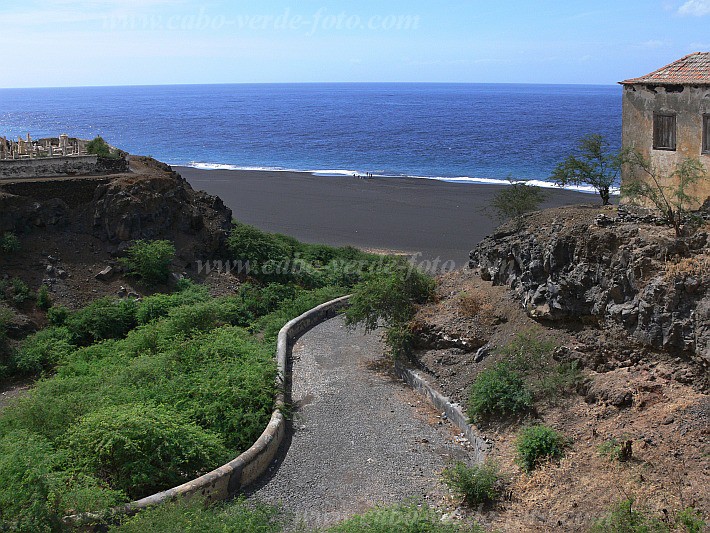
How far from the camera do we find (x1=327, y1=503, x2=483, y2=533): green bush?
11295 millimetres

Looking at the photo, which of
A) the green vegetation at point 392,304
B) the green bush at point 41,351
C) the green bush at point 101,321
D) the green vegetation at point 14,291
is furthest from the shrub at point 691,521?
the green vegetation at point 14,291

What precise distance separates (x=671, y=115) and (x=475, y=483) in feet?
38.7

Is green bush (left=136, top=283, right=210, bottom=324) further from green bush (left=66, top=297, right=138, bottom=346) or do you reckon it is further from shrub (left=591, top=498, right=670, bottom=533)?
shrub (left=591, top=498, right=670, bottom=533)

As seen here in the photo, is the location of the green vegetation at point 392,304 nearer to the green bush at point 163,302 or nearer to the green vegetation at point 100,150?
the green bush at point 163,302

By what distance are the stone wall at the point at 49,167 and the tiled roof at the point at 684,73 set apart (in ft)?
73.0

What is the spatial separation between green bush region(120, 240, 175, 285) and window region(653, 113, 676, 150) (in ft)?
58.7

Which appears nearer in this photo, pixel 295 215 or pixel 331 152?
pixel 295 215

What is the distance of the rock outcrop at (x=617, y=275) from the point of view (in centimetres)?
1503

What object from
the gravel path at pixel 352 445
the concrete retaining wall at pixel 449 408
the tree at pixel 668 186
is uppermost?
the tree at pixel 668 186

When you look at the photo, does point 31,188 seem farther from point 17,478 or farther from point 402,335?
point 17,478

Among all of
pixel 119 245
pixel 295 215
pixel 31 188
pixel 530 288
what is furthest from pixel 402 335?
pixel 295 215

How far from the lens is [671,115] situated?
19797 millimetres

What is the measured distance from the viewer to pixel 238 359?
773 inches

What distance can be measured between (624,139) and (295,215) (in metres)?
27.7
